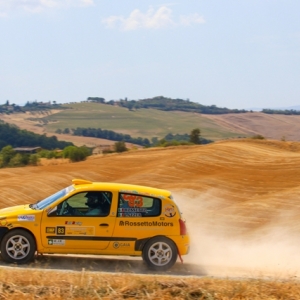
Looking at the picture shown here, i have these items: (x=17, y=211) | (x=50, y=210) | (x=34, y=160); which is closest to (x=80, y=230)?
(x=50, y=210)

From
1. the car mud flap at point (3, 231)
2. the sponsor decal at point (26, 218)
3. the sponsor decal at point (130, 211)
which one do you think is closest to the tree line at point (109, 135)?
the sponsor decal at point (130, 211)

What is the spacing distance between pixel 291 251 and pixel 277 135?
7999 cm

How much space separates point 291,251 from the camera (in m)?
14.0

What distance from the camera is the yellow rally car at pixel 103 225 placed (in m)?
10.4

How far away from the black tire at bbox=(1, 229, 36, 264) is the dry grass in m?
2.88

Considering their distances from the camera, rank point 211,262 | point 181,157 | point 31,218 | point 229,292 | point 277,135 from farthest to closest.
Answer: point 277,135 → point 181,157 → point 211,262 → point 31,218 → point 229,292

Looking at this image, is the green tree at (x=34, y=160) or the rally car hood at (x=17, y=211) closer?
the rally car hood at (x=17, y=211)

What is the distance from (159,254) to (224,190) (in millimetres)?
19623

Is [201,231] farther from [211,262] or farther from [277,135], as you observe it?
[277,135]

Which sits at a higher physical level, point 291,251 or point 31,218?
point 31,218

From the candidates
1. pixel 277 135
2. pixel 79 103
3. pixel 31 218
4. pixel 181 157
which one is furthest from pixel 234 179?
pixel 79 103

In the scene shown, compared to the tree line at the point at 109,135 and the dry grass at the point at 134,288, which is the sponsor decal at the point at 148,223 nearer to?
the dry grass at the point at 134,288

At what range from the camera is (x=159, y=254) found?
10.5 m

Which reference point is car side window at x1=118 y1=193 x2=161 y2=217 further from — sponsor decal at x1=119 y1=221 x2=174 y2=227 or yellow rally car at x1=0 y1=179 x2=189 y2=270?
sponsor decal at x1=119 y1=221 x2=174 y2=227
